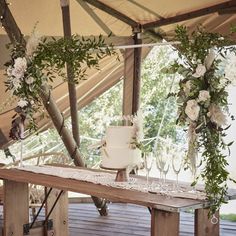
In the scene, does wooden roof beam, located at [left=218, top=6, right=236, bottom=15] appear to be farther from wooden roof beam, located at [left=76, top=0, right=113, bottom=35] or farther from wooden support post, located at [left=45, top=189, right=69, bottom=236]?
wooden support post, located at [left=45, top=189, right=69, bottom=236]

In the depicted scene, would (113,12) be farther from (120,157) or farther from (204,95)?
(204,95)

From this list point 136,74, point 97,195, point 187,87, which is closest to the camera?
point 187,87

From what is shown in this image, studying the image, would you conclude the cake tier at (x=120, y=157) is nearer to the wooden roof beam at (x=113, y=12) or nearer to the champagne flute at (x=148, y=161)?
the champagne flute at (x=148, y=161)

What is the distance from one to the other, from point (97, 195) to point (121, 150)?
388 mm

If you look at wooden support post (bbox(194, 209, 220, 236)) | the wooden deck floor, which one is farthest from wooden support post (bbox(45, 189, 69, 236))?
wooden support post (bbox(194, 209, 220, 236))

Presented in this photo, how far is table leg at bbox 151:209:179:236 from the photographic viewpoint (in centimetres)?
226

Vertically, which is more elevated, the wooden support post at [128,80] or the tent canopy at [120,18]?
the tent canopy at [120,18]

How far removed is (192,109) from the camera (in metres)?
2.32

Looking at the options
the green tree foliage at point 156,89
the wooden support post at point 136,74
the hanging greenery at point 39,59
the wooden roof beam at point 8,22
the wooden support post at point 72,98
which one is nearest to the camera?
the hanging greenery at point 39,59

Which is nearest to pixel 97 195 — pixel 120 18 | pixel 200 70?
pixel 200 70

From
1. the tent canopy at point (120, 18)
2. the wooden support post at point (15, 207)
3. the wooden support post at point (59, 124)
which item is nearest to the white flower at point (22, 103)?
the wooden support post at point (59, 124)

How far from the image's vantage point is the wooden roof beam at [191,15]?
3.94 meters

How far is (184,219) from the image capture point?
5.02m

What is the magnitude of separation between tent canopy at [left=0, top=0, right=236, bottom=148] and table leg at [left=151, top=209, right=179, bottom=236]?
2062 millimetres
